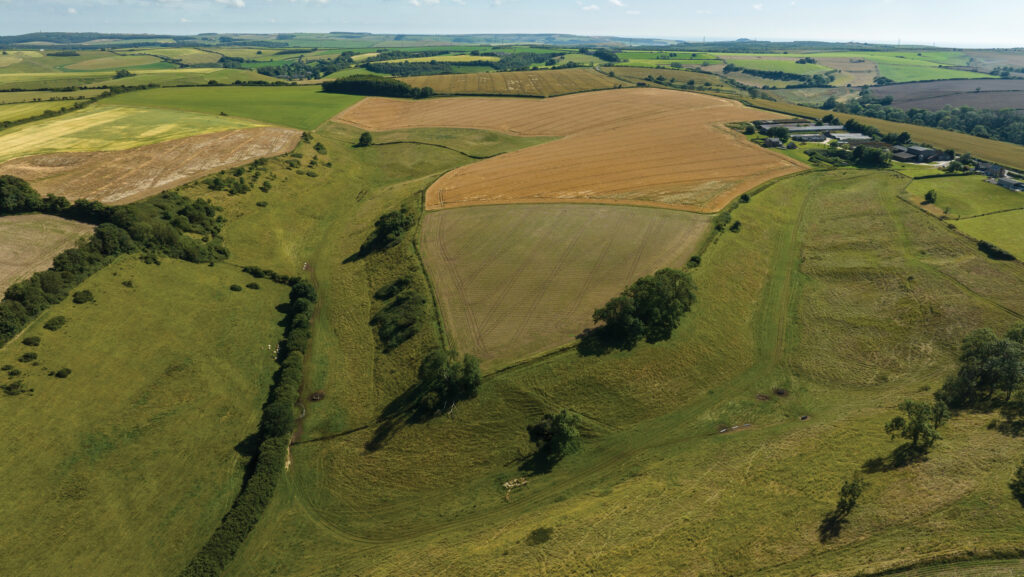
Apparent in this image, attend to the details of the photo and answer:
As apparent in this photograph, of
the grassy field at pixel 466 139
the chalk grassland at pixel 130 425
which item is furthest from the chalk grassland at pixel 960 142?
the chalk grassland at pixel 130 425

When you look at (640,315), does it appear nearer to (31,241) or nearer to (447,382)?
(447,382)

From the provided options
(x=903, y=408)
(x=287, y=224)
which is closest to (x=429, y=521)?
(x=903, y=408)

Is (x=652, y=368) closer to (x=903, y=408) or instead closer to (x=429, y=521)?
(x=903, y=408)

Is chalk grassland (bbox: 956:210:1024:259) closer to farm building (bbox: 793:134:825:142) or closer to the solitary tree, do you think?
the solitary tree

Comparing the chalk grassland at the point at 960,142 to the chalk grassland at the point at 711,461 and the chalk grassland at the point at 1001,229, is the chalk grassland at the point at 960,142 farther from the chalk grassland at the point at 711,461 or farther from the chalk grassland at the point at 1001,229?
the chalk grassland at the point at 711,461

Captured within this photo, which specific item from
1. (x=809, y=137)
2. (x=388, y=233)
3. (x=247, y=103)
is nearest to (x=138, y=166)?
(x=388, y=233)

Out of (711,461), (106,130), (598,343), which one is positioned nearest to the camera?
(711,461)
